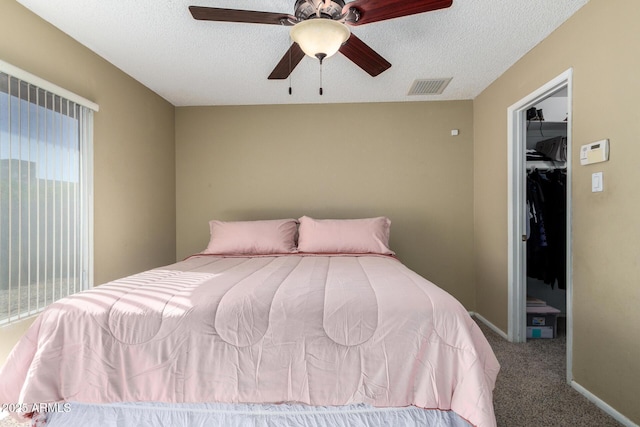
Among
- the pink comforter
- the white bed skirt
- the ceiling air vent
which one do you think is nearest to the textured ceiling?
the ceiling air vent

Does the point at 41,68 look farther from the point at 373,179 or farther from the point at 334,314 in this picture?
the point at 373,179

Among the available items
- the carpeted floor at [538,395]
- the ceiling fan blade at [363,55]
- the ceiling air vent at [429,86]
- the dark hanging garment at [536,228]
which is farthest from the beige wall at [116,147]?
the dark hanging garment at [536,228]

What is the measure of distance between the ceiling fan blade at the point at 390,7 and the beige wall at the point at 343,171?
1936 mm

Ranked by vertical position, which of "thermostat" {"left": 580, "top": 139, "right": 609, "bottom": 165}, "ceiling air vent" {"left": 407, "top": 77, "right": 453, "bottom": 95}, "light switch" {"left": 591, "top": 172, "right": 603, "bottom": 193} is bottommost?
"light switch" {"left": 591, "top": 172, "right": 603, "bottom": 193}

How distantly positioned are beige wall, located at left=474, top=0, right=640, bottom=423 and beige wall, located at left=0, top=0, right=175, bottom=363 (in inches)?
125

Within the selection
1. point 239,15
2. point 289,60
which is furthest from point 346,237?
point 239,15

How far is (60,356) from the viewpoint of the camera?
134 cm

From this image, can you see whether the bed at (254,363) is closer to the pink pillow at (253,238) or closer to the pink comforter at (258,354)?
the pink comforter at (258,354)

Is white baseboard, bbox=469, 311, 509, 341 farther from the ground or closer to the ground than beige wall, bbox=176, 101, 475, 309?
closer to the ground

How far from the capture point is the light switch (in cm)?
179

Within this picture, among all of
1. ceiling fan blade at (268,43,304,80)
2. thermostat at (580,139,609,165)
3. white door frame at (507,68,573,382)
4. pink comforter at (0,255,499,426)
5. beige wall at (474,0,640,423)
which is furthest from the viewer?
white door frame at (507,68,573,382)

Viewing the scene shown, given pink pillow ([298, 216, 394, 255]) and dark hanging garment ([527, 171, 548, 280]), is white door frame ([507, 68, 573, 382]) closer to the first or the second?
dark hanging garment ([527, 171, 548, 280])

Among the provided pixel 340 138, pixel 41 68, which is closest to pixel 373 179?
pixel 340 138

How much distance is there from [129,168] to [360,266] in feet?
6.95
